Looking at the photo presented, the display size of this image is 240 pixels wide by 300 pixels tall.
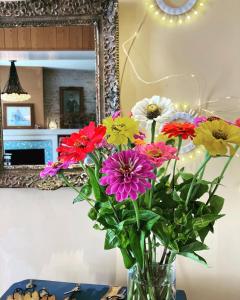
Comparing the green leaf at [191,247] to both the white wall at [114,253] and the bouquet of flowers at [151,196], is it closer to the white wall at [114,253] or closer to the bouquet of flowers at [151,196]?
the bouquet of flowers at [151,196]

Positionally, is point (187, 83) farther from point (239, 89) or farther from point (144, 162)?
point (144, 162)

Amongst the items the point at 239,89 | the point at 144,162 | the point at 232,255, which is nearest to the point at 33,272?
the point at 232,255

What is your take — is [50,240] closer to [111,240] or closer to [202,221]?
[111,240]

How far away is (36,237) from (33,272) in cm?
16

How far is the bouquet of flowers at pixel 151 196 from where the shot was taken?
72 centimetres

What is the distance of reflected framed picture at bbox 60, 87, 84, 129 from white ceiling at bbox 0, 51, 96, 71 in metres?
0.09

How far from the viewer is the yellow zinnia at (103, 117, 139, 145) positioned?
2.45ft

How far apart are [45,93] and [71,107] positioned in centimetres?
12

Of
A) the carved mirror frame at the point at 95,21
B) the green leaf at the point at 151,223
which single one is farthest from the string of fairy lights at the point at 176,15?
the green leaf at the point at 151,223

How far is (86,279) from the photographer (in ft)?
4.36

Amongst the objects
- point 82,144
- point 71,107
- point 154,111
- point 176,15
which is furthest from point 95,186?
point 176,15

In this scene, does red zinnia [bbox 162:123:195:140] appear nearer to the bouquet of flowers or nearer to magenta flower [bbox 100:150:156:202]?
the bouquet of flowers

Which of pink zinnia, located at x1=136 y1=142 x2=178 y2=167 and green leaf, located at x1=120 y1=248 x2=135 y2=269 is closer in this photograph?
pink zinnia, located at x1=136 y1=142 x2=178 y2=167

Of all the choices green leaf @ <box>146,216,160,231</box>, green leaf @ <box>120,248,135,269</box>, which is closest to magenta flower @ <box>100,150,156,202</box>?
green leaf @ <box>146,216,160,231</box>
